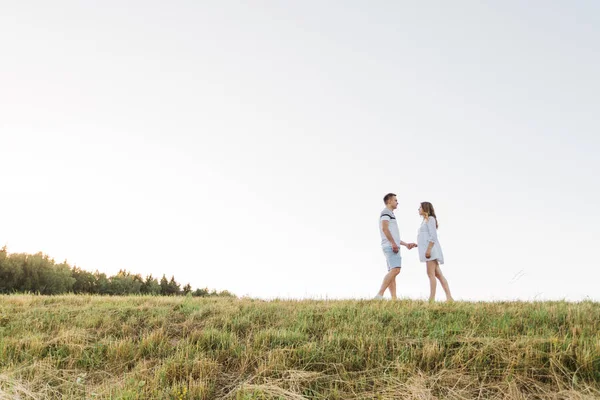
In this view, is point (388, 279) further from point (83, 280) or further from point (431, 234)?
point (83, 280)

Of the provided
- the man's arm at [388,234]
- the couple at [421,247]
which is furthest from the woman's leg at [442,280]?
the man's arm at [388,234]

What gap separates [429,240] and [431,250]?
238mm

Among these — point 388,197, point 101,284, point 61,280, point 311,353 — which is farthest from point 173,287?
point 311,353

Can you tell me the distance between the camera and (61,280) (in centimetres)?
3008

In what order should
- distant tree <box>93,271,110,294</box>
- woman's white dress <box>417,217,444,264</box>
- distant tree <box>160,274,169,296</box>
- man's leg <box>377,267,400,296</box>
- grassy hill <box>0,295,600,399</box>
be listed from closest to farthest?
1. grassy hill <box>0,295,600,399</box>
2. man's leg <box>377,267,400,296</box>
3. woman's white dress <box>417,217,444,264</box>
4. distant tree <box>93,271,110,294</box>
5. distant tree <box>160,274,169,296</box>

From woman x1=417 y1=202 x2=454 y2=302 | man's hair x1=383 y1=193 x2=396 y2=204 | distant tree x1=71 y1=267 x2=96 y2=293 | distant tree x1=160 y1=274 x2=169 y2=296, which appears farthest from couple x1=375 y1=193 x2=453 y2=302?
distant tree x1=160 y1=274 x2=169 y2=296

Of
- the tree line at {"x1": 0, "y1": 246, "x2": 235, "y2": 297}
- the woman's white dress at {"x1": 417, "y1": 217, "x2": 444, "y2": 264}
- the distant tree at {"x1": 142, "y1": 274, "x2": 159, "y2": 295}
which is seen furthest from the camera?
the distant tree at {"x1": 142, "y1": 274, "x2": 159, "y2": 295}

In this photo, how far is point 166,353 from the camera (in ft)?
23.4

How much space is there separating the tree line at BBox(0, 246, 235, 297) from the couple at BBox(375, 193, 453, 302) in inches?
620

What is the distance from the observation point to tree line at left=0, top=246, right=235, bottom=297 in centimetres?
2809

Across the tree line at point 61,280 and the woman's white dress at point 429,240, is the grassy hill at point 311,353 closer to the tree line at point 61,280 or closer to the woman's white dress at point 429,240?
the woman's white dress at point 429,240

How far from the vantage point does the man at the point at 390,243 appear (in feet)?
36.7

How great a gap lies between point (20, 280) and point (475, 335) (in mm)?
28856

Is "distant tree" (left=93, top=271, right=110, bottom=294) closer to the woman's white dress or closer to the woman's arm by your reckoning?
the woman's white dress
